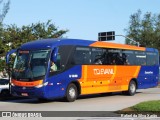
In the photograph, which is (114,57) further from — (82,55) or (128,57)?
(82,55)

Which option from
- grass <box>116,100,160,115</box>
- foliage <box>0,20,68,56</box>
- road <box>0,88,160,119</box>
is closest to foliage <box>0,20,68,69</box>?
foliage <box>0,20,68,56</box>

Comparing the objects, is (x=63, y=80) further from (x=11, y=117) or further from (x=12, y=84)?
(x=11, y=117)

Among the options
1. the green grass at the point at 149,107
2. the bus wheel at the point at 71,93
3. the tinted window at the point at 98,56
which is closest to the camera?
the green grass at the point at 149,107

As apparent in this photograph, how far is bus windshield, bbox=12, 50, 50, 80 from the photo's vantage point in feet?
66.3

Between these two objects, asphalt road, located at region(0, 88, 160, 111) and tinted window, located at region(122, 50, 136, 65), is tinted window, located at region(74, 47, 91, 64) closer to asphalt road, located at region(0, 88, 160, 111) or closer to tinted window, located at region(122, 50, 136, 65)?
asphalt road, located at region(0, 88, 160, 111)

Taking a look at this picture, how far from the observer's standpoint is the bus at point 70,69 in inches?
797

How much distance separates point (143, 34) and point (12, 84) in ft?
149

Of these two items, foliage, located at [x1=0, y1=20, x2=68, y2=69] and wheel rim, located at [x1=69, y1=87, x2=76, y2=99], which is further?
foliage, located at [x1=0, y1=20, x2=68, y2=69]

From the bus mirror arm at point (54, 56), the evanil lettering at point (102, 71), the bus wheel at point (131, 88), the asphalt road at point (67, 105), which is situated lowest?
the asphalt road at point (67, 105)

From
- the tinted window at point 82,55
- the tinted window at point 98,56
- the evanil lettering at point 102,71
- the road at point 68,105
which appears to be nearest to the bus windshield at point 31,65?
the road at point 68,105

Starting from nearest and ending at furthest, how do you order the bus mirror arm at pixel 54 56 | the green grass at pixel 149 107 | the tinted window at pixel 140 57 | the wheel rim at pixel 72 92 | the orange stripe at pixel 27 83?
the green grass at pixel 149 107
the orange stripe at pixel 27 83
the bus mirror arm at pixel 54 56
the wheel rim at pixel 72 92
the tinted window at pixel 140 57

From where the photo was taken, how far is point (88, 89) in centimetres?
2284

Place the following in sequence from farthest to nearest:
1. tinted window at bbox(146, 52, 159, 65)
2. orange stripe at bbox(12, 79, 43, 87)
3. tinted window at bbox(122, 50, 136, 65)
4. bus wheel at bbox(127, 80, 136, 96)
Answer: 1. tinted window at bbox(146, 52, 159, 65)
2. bus wheel at bbox(127, 80, 136, 96)
3. tinted window at bbox(122, 50, 136, 65)
4. orange stripe at bbox(12, 79, 43, 87)

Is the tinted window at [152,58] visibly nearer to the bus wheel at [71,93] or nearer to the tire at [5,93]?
the bus wheel at [71,93]
